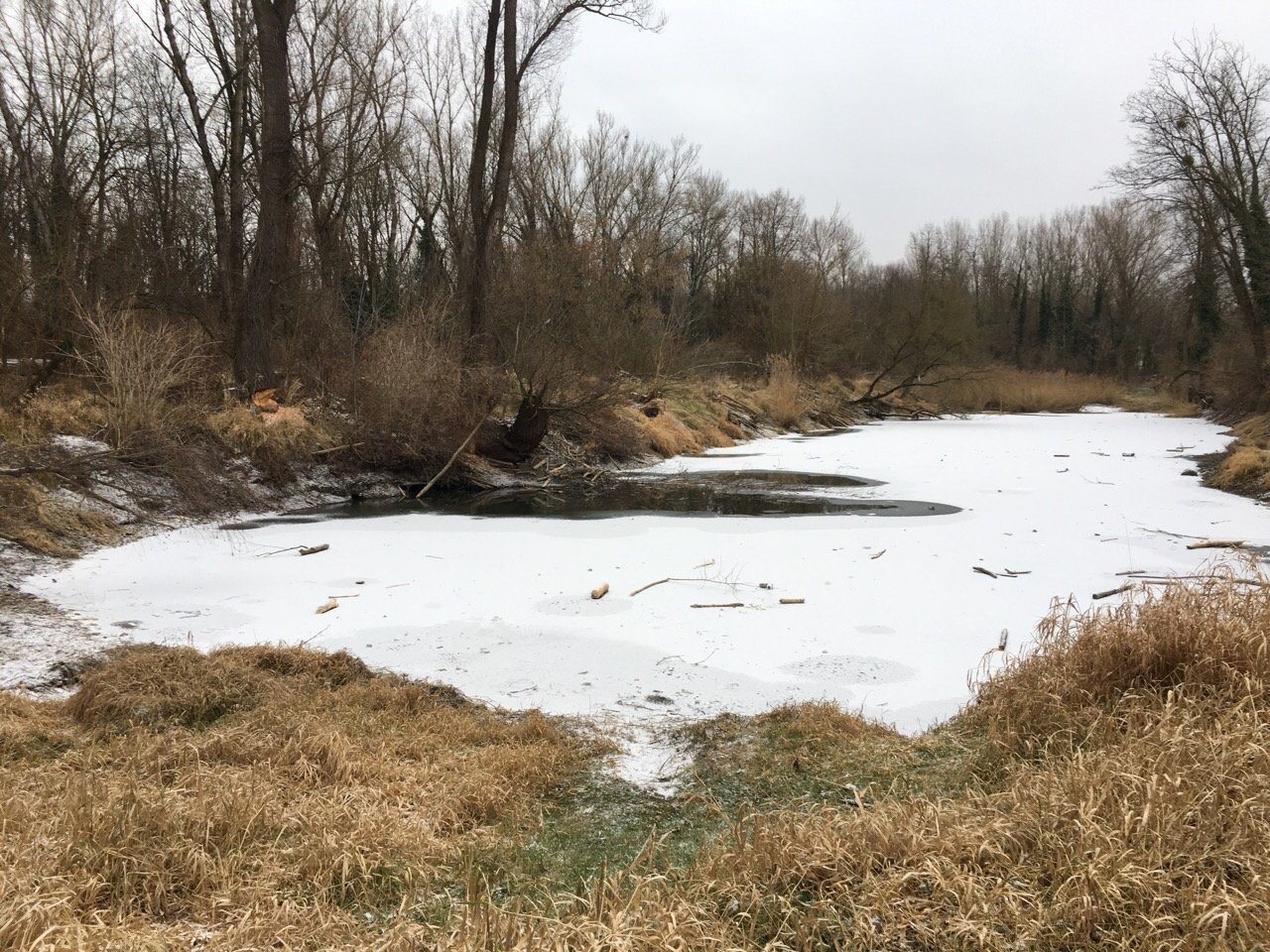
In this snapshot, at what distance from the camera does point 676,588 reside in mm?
7758

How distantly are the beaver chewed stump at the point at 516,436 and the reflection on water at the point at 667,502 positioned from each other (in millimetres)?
1478

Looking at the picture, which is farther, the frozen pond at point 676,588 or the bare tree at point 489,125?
the bare tree at point 489,125

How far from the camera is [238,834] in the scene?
9.86ft

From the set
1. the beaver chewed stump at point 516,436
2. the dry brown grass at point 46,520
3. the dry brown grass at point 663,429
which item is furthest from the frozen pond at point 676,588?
the dry brown grass at point 663,429

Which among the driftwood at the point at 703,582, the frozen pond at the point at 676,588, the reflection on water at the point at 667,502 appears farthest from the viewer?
the reflection on water at the point at 667,502

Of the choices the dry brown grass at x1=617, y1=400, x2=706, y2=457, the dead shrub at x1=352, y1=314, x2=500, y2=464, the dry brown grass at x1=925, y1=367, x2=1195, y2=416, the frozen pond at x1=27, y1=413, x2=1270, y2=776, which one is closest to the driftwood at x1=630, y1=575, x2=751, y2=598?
the frozen pond at x1=27, y1=413, x2=1270, y2=776

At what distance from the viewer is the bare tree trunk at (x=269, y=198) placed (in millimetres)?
13078

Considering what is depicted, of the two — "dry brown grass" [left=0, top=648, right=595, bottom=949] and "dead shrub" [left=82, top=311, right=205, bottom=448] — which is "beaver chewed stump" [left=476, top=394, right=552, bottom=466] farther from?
"dry brown grass" [left=0, top=648, right=595, bottom=949]

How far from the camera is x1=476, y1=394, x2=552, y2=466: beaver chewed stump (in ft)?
51.2

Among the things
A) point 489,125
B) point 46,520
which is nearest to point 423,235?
point 489,125

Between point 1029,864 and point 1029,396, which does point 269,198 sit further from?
point 1029,396

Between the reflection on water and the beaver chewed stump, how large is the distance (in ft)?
4.85

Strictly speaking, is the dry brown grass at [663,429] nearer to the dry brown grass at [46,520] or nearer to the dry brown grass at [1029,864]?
the dry brown grass at [46,520]

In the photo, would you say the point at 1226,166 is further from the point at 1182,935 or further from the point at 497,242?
the point at 1182,935
